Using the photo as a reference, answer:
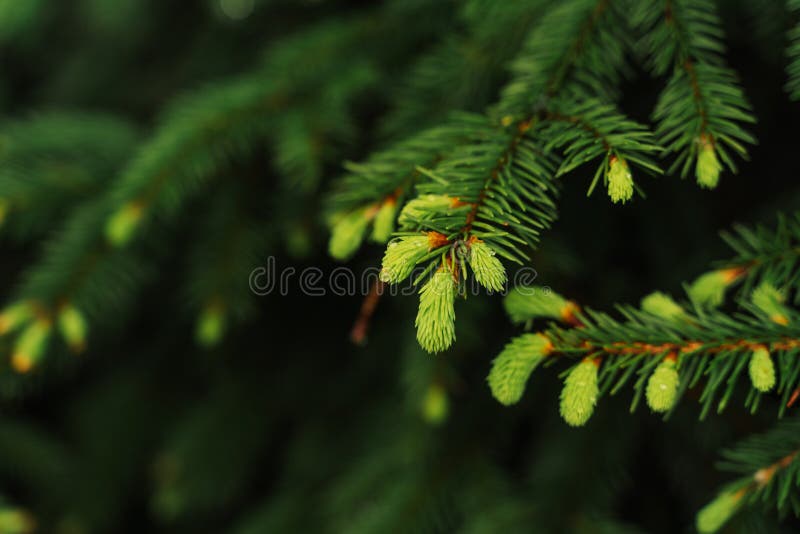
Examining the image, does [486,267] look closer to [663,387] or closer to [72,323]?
[663,387]

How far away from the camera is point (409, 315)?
4.18 feet

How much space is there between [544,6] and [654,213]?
525 mm

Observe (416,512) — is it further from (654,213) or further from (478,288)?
(654,213)

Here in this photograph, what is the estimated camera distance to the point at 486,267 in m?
0.60

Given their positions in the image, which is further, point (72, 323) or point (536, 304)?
point (72, 323)

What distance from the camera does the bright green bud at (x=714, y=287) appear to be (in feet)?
2.80

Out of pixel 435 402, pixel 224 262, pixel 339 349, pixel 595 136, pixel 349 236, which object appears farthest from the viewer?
pixel 339 349

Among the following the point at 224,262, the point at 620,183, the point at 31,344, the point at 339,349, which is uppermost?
the point at 620,183

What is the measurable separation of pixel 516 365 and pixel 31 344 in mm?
929

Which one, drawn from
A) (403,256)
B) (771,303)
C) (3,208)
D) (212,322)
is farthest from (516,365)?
(3,208)

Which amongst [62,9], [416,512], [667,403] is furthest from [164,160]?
[62,9]

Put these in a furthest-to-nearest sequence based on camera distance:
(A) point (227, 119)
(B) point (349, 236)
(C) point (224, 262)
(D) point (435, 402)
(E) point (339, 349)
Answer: (E) point (339, 349) → (C) point (224, 262) → (A) point (227, 119) → (D) point (435, 402) → (B) point (349, 236)

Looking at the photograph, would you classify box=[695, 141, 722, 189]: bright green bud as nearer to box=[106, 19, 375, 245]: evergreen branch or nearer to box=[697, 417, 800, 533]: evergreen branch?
box=[697, 417, 800, 533]: evergreen branch

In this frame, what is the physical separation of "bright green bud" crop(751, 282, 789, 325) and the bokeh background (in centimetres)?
36
